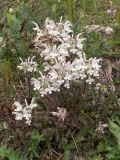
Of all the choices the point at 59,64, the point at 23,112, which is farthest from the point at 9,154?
the point at 59,64

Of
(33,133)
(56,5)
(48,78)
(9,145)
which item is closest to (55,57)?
(48,78)

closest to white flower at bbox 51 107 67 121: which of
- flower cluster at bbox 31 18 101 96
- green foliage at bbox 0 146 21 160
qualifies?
flower cluster at bbox 31 18 101 96

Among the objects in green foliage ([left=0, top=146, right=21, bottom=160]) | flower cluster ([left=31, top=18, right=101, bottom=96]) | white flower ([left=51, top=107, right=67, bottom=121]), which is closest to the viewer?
flower cluster ([left=31, top=18, right=101, bottom=96])

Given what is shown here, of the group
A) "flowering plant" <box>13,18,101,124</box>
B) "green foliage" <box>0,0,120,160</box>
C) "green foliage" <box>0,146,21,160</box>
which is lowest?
"green foliage" <box>0,146,21,160</box>

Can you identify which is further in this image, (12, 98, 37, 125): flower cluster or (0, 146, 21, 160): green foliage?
(0, 146, 21, 160): green foliage

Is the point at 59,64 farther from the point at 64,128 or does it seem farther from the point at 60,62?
the point at 64,128

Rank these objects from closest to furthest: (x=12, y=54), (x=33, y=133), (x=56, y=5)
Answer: (x=33, y=133), (x=12, y=54), (x=56, y=5)

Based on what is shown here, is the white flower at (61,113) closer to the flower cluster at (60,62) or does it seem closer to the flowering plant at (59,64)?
the flowering plant at (59,64)

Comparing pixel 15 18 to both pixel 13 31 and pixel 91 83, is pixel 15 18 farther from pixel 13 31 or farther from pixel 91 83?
pixel 91 83

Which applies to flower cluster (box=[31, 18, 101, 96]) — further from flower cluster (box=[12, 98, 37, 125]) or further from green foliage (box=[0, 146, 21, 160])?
green foliage (box=[0, 146, 21, 160])
